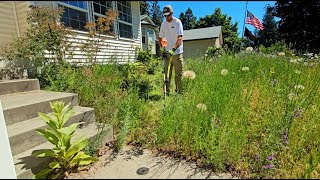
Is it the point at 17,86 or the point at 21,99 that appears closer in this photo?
the point at 21,99

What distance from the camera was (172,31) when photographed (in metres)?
3.55

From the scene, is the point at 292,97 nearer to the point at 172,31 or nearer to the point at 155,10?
the point at 155,10

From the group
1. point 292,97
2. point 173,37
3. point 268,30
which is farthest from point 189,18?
point 268,30

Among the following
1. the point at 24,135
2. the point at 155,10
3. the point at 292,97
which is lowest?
the point at 24,135

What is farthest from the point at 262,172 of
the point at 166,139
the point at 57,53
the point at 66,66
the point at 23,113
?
the point at 57,53

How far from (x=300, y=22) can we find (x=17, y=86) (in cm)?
1628

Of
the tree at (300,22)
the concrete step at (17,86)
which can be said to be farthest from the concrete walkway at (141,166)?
the tree at (300,22)

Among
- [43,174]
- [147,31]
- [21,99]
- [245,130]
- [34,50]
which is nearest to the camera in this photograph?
[43,174]

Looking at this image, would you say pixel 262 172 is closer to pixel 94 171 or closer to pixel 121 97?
pixel 94 171

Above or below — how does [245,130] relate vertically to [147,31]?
below

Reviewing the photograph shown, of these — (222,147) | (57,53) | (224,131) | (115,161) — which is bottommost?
(115,161)

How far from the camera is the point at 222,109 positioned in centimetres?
215

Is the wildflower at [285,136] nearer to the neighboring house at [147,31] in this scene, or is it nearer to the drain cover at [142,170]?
the drain cover at [142,170]

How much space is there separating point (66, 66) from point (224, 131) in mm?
3160
